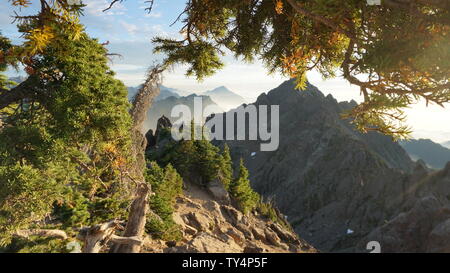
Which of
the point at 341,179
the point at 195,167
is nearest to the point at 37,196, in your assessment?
the point at 195,167

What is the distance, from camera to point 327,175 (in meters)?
111

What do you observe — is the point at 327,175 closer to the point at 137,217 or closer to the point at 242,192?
the point at 242,192

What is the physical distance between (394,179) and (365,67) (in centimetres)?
9369

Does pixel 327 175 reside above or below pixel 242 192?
below

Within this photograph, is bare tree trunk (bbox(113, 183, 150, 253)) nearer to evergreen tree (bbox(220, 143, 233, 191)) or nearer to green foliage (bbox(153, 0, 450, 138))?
green foliage (bbox(153, 0, 450, 138))

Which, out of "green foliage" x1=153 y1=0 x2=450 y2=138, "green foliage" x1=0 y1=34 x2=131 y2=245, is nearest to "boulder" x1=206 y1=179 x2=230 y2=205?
"green foliage" x1=0 y1=34 x2=131 y2=245

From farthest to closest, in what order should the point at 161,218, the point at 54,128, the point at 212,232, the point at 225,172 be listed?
the point at 225,172
the point at 212,232
the point at 161,218
the point at 54,128

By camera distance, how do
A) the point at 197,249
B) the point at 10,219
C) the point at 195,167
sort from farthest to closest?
1. the point at 195,167
2. the point at 197,249
3. the point at 10,219

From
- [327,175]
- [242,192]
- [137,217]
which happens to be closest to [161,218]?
[137,217]

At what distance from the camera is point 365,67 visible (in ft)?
12.8

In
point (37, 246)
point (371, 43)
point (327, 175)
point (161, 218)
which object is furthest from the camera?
point (327, 175)

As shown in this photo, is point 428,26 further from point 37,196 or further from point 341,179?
point 341,179

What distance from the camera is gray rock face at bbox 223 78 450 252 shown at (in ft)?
260

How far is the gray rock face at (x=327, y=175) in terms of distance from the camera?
7919 centimetres
